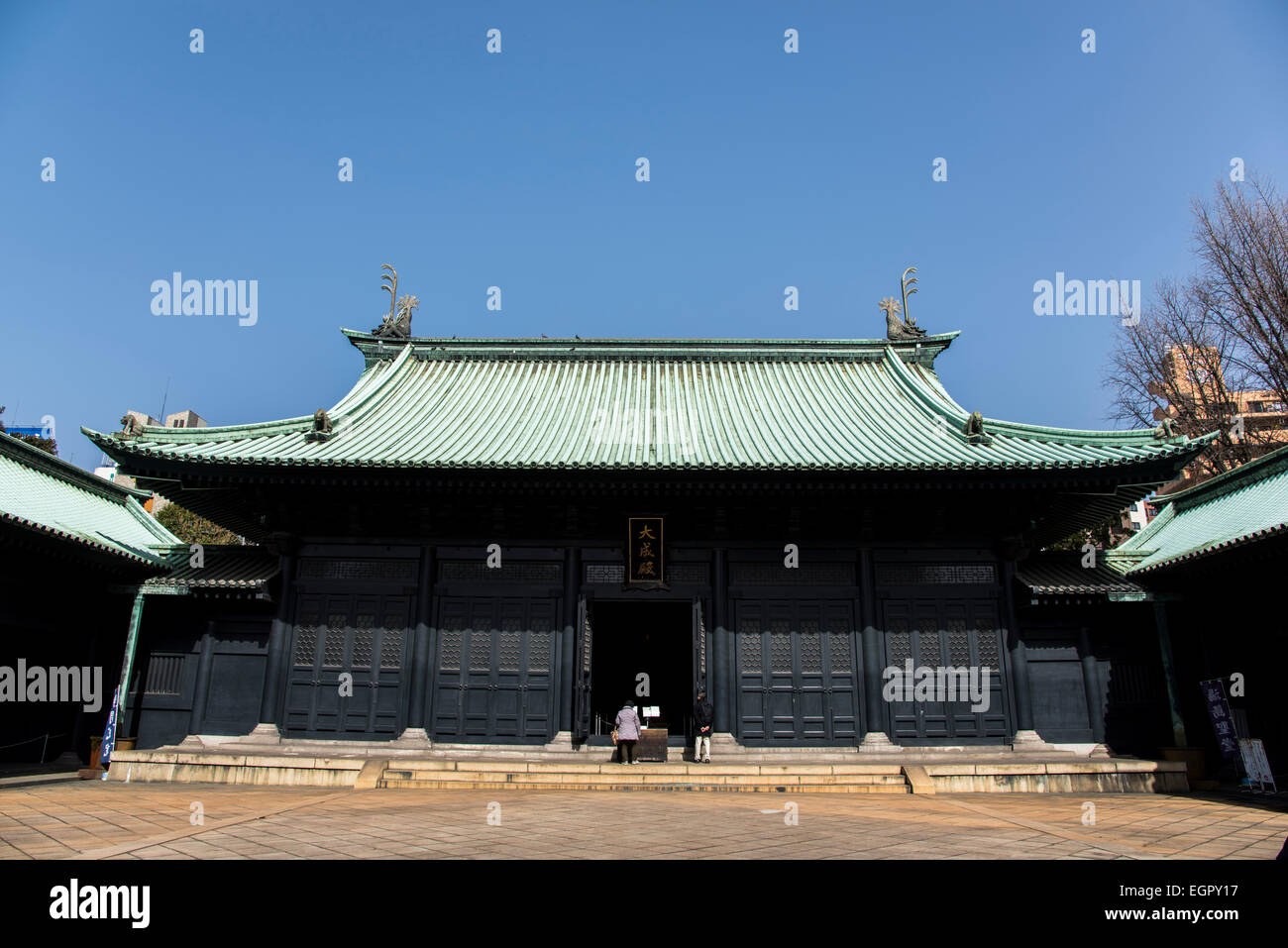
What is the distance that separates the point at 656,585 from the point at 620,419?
4.64m

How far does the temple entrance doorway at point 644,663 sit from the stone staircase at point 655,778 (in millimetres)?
7762

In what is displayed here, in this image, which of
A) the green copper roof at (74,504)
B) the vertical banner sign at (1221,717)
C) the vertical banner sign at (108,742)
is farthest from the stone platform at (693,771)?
the green copper roof at (74,504)

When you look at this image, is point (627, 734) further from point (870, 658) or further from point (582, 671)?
point (870, 658)

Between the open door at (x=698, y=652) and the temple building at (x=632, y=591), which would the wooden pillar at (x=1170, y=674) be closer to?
the temple building at (x=632, y=591)

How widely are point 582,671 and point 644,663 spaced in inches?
299

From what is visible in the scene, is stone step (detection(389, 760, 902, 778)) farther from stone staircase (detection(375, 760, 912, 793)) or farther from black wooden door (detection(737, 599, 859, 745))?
black wooden door (detection(737, 599, 859, 745))

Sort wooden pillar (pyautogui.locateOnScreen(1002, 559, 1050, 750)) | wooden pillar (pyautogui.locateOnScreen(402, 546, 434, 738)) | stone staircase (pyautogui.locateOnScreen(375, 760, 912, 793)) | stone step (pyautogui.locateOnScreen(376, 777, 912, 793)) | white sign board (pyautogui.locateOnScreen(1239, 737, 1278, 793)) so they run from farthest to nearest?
wooden pillar (pyautogui.locateOnScreen(402, 546, 434, 738)), wooden pillar (pyautogui.locateOnScreen(1002, 559, 1050, 750)), stone staircase (pyautogui.locateOnScreen(375, 760, 912, 793)), stone step (pyautogui.locateOnScreen(376, 777, 912, 793)), white sign board (pyautogui.locateOnScreen(1239, 737, 1278, 793))

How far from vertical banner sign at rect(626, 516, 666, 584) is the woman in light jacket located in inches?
99.5

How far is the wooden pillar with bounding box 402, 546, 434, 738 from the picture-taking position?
1464cm

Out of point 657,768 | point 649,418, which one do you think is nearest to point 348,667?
point 657,768

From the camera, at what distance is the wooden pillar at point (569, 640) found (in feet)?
48.1

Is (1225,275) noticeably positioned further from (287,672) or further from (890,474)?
(287,672)

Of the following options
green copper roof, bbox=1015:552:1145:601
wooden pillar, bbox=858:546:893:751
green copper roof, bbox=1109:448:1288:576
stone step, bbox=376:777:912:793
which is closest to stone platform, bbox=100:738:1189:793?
stone step, bbox=376:777:912:793
